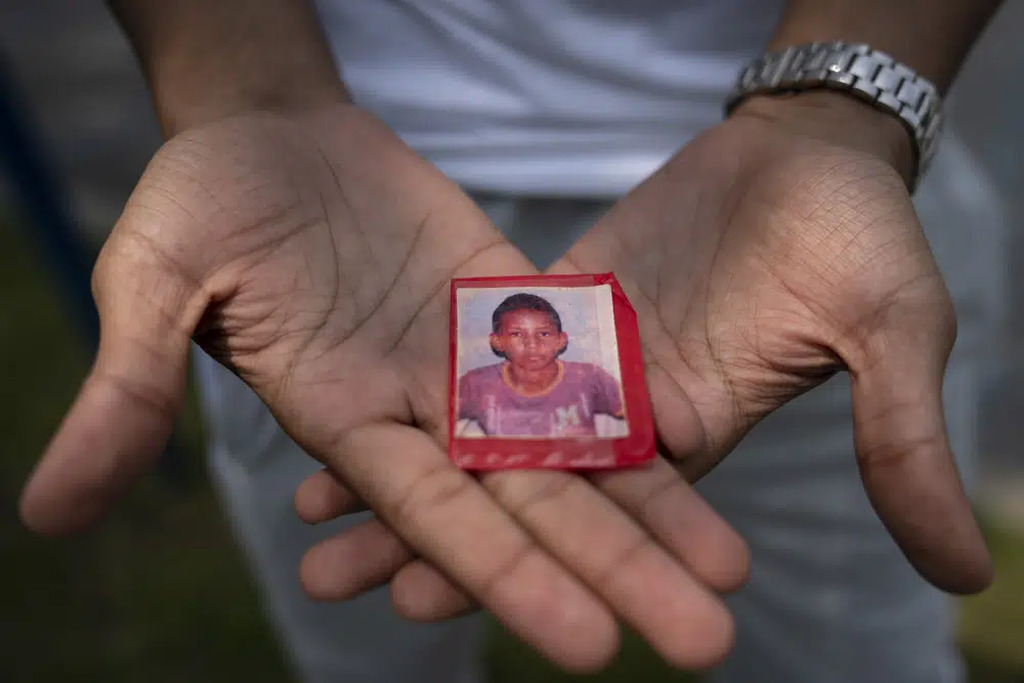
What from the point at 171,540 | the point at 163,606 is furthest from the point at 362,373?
the point at 171,540

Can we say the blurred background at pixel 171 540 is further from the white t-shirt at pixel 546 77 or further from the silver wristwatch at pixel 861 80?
the white t-shirt at pixel 546 77

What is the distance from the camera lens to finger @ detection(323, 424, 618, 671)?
1.06m

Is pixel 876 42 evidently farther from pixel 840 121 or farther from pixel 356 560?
pixel 356 560

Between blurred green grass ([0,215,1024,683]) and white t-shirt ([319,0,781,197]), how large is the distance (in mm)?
1653

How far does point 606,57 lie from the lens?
5.27 feet

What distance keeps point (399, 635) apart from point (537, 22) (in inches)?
55.4

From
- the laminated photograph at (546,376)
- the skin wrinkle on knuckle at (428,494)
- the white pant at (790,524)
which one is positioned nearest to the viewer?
the skin wrinkle on knuckle at (428,494)

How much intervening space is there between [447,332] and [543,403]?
0.72 ft

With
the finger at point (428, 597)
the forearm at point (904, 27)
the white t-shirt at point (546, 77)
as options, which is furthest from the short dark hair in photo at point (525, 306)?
the forearm at point (904, 27)

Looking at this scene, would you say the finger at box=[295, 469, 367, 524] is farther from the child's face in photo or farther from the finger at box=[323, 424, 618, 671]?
the child's face in photo

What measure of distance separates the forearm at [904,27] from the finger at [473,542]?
1088mm

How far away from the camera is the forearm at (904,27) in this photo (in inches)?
62.6

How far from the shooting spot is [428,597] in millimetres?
1201

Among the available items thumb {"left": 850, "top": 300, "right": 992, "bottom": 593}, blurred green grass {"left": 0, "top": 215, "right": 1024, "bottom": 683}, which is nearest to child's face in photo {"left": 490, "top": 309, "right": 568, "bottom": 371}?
thumb {"left": 850, "top": 300, "right": 992, "bottom": 593}
